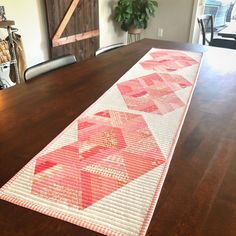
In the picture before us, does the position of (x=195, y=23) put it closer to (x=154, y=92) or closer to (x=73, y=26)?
(x=73, y=26)

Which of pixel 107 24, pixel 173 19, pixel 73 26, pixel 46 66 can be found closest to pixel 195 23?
pixel 173 19

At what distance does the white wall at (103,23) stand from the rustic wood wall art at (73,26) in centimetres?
10

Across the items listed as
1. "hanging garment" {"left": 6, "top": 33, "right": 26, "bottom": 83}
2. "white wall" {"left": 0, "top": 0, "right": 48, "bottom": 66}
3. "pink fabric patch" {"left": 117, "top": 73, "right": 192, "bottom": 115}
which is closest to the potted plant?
"white wall" {"left": 0, "top": 0, "right": 48, "bottom": 66}

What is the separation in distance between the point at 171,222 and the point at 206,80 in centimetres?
100

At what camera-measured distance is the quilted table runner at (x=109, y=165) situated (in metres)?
0.60

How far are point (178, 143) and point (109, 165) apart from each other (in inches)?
10.2

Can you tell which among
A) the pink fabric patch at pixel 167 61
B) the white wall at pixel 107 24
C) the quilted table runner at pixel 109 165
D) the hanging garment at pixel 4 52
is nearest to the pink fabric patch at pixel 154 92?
the quilted table runner at pixel 109 165

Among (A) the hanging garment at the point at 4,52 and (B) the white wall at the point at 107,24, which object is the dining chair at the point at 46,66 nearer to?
(A) the hanging garment at the point at 4,52

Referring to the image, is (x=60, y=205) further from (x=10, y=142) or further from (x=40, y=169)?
(x=10, y=142)

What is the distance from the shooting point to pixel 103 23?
13.0 ft

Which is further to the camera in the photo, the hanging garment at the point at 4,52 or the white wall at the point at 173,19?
the white wall at the point at 173,19

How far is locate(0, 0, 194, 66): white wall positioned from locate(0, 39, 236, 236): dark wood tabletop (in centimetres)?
142

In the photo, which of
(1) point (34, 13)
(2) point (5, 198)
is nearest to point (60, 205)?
(2) point (5, 198)

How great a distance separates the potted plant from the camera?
3918mm
